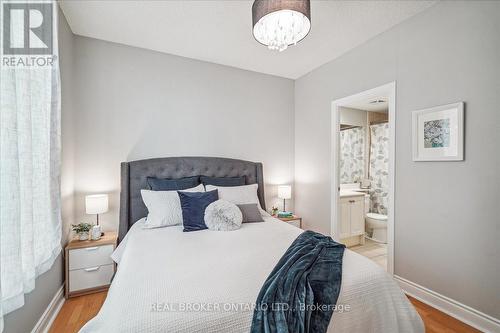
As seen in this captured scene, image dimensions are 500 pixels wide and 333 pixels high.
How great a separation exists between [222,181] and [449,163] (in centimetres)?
233

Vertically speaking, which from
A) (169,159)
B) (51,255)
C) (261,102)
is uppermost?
(261,102)

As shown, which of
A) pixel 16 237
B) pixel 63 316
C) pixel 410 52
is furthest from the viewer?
pixel 410 52

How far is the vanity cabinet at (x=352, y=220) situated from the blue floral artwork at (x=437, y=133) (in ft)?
5.58

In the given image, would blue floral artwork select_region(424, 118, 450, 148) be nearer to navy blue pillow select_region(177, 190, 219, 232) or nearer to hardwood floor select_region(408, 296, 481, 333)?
hardwood floor select_region(408, 296, 481, 333)

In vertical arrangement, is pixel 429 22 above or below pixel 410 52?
above

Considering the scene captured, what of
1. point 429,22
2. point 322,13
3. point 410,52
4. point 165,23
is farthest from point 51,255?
point 429,22

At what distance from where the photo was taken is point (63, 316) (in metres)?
2.05

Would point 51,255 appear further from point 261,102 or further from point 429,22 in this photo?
point 429,22

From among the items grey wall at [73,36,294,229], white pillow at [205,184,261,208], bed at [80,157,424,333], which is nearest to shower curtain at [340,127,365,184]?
grey wall at [73,36,294,229]

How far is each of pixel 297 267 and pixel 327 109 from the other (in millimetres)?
2605

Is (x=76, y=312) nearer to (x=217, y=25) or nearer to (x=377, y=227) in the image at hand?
(x=217, y=25)

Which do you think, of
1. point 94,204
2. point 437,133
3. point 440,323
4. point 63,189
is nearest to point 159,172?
point 94,204

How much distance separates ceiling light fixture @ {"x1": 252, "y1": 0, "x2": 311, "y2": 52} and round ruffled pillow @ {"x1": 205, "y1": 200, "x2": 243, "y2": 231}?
1.51 metres

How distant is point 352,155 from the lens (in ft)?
15.5
